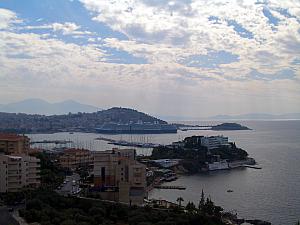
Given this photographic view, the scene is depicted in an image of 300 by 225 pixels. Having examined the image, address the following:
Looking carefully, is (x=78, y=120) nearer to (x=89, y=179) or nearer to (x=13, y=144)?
(x=13, y=144)

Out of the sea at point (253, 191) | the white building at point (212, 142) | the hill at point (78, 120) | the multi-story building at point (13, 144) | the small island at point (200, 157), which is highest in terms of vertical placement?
the hill at point (78, 120)

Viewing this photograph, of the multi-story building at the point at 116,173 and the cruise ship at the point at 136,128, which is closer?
the multi-story building at the point at 116,173

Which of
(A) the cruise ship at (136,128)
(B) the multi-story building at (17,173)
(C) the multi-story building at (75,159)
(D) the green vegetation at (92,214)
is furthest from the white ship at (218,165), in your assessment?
(A) the cruise ship at (136,128)

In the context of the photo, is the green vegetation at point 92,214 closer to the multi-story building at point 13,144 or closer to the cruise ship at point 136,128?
the multi-story building at point 13,144

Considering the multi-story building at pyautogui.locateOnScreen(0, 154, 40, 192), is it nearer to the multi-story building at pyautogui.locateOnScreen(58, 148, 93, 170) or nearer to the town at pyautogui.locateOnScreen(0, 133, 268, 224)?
the town at pyautogui.locateOnScreen(0, 133, 268, 224)

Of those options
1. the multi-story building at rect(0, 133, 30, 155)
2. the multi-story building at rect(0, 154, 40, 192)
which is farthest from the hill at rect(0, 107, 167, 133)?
the multi-story building at rect(0, 154, 40, 192)

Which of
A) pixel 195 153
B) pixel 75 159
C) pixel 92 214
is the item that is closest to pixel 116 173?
pixel 92 214

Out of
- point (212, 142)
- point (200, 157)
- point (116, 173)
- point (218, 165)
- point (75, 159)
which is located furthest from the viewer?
point (212, 142)
